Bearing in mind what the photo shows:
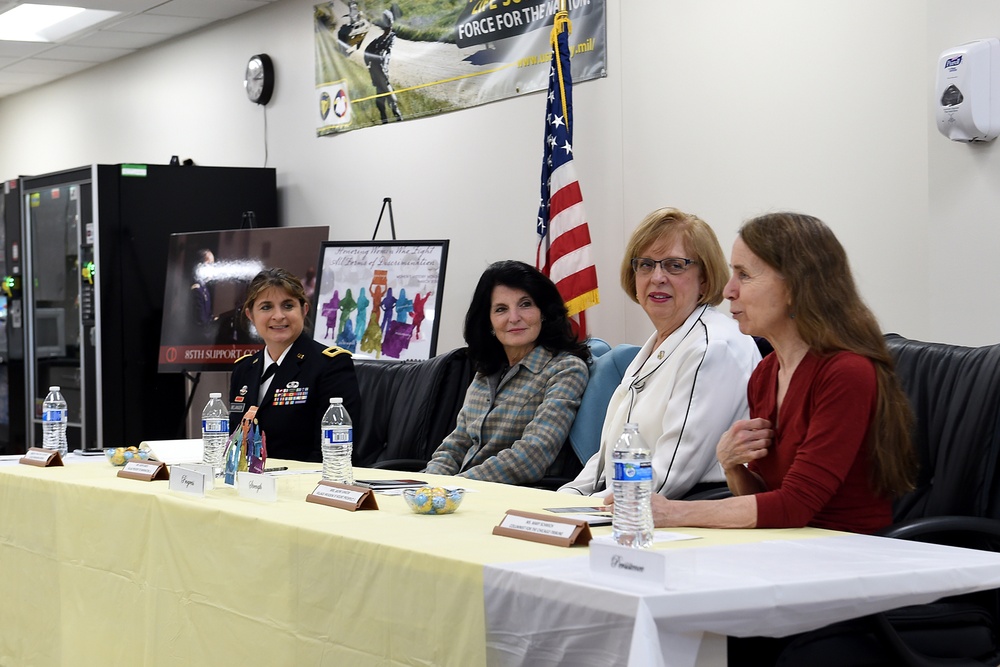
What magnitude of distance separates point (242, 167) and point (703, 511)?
5.65m

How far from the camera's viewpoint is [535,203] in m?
5.37

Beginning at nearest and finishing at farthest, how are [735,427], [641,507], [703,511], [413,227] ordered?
[641,507] → [703,511] → [735,427] → [413,227]

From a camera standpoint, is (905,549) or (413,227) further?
(413,227)

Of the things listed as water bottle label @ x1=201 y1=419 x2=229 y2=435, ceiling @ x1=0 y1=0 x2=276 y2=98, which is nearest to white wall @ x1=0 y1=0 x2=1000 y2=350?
ceiling @ x1=0 y1=0 x2=276 y2=98

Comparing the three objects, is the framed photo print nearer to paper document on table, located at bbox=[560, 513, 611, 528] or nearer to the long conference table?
the long conference table

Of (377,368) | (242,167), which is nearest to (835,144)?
(377,368)

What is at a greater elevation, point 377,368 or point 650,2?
point 650,2

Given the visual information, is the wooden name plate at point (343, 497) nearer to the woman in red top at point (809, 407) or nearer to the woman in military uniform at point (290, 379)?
the woman in red top at point (809, 407)

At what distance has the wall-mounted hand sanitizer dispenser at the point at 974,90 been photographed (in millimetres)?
3113

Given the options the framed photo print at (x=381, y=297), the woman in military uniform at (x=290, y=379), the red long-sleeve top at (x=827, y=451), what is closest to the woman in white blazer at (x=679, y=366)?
the red long-sleeve top at (x=827, y=451)

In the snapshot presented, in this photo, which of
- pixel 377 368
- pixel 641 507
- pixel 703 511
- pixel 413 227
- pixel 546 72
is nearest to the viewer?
pixel 641 507

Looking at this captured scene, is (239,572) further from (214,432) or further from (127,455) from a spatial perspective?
(127,455)

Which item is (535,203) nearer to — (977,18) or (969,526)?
(977,18)

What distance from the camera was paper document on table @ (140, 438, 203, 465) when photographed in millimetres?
3279
